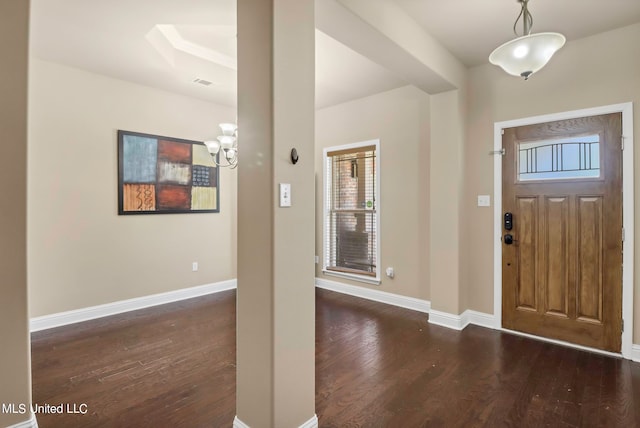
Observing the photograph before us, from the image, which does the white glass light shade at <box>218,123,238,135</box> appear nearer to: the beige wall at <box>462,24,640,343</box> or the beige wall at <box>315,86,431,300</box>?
the beige wall at <box>315,86,431,300</box>

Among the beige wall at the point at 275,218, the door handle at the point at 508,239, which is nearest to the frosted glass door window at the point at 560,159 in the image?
the door handle at the point at 508,239

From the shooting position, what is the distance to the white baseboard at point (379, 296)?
4080 millimetres

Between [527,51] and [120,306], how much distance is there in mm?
4651

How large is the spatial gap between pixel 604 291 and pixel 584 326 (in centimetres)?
37

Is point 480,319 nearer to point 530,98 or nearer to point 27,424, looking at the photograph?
point 530,98

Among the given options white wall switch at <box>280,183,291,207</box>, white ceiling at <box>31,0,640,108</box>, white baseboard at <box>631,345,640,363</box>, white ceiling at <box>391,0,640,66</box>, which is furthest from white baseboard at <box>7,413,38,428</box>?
white baseboard at <box>631,345,640,363</box>

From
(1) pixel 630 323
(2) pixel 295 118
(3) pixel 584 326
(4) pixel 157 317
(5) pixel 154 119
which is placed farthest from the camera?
(5) pixel 154 119

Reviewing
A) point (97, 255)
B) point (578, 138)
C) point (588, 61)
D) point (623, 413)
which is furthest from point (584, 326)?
point (97, 255)

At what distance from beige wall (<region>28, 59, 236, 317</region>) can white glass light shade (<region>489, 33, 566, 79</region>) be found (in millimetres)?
3893

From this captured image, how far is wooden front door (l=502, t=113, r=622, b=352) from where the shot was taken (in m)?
2.85

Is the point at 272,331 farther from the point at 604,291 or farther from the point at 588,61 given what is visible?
the point at 588,61

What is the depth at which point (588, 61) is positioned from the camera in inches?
115

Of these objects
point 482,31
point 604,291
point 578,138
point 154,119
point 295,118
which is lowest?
point 604,291

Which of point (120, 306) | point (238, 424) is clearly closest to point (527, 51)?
point (238, 424)
